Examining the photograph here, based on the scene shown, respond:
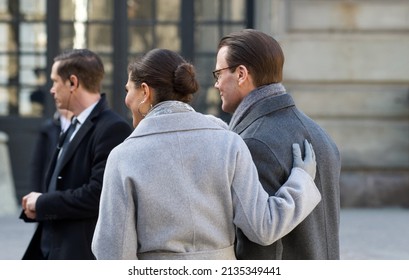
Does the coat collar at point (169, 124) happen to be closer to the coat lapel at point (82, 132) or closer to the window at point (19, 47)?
the coat lapel at point (82, 132)

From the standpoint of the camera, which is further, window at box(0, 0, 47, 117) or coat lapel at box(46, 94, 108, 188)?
window at box(0, 0, 47, 117)

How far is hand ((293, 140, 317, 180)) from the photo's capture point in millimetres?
3635

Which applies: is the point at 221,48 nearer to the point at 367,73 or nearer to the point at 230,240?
the point at 230,240

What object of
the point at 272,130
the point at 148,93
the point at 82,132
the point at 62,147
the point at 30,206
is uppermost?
the point at 148,93

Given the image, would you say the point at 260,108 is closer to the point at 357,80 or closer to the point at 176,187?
the point at 176,187

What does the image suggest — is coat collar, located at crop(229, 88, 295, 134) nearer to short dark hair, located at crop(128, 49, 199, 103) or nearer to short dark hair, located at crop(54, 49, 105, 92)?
short dark hair, located at crop(128, 49, 199, 103)

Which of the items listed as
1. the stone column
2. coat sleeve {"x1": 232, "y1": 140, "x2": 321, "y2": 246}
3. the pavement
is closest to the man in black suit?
coat sleeve {"x1": 232, "y1": 140, "x2": 321, "y2": 246}

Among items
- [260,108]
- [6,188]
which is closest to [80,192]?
[260,108]

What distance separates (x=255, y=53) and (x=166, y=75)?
39 cm

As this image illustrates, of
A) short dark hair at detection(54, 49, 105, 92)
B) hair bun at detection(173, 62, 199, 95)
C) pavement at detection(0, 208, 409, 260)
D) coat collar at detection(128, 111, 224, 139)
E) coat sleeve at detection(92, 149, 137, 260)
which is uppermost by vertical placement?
hair bun at detection(173, 62, 199, 95)

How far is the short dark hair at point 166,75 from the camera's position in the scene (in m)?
3.45

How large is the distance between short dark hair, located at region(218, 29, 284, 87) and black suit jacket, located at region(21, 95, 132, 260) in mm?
1305

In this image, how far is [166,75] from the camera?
136 inches

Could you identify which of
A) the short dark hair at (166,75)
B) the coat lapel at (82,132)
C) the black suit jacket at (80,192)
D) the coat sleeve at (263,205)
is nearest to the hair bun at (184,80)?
the short dark hair at (166,75)
